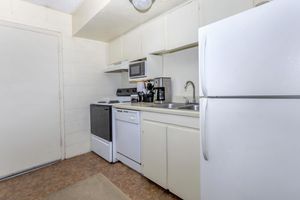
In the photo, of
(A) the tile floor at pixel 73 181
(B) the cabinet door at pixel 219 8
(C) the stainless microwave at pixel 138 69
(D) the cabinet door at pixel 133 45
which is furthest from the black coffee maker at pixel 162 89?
(A) the tile floor at pixel 73 181

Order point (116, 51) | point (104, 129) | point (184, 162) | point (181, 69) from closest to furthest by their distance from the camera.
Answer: point (184, 162)
point (181, 69)
point (104, 129)
point (116, 51)

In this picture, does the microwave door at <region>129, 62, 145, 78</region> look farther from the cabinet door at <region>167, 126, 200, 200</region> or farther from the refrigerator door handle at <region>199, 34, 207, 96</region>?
the refrigerator door handle at <region>199, 34, 207, 96</region>

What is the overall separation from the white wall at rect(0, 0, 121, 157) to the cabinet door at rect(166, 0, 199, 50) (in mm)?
1673

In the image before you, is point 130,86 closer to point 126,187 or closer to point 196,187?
point 126,187

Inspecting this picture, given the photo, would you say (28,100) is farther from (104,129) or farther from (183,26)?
(183,26)

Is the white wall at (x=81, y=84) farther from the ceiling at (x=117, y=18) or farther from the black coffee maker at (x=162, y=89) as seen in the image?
the black coffee maker at (x=162, y=89)

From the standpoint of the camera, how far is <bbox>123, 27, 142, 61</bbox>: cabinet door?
2580mm

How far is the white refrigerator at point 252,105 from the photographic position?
2.61 ft

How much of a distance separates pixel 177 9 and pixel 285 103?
5.44 ft

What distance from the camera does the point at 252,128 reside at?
927mm

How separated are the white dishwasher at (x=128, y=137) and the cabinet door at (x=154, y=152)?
13 centimetres

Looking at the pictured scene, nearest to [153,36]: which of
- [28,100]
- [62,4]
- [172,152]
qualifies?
[62,4]

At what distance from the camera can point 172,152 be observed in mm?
1641

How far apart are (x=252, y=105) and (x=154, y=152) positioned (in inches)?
47.3
